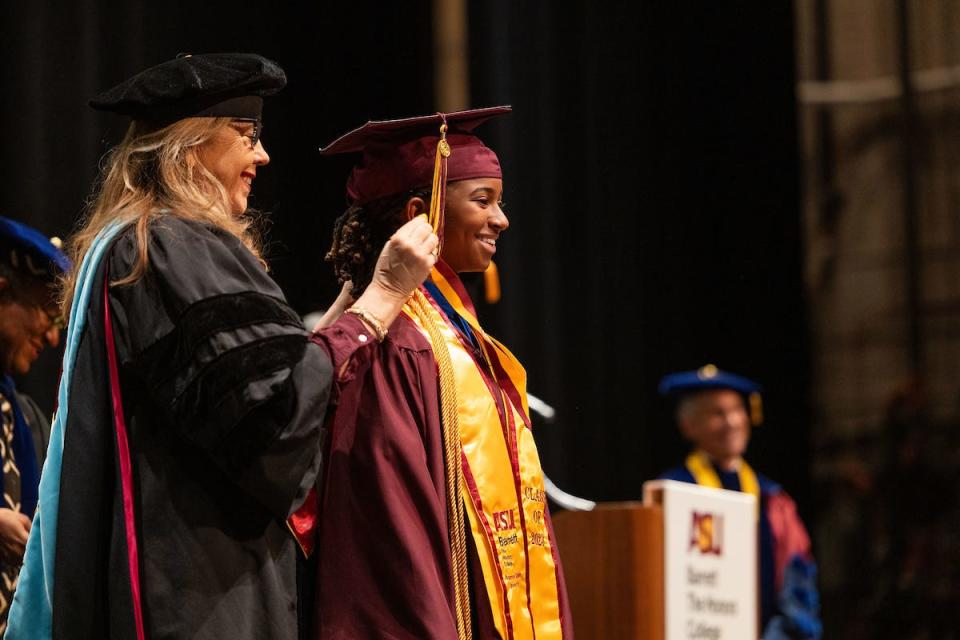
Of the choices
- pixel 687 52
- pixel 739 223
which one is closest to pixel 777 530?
pixel 739 223

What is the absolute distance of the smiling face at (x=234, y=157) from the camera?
2.38 metres

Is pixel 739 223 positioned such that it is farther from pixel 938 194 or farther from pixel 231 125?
pixel 231 125

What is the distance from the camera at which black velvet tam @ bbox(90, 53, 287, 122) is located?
2322 mm

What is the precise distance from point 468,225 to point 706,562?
1497 mm

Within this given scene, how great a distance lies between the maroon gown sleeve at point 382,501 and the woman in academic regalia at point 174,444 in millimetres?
169

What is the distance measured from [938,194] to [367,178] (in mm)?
4382

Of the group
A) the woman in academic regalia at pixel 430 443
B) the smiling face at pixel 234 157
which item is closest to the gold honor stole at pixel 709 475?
the woman in academic regalia at pixel 430 443

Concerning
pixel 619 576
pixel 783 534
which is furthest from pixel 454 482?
pixel 783 534

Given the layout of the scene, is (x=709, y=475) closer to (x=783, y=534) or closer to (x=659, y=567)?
(x=783, y=534)

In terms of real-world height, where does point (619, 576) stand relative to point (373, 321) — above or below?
below

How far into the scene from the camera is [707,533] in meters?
3.92

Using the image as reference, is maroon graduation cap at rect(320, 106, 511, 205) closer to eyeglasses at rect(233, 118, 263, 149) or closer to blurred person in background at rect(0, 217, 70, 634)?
eyeglasses at rect(233, 118, 263, 149)

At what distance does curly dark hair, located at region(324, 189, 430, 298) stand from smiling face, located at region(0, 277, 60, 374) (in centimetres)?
80

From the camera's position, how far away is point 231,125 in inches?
94.7
